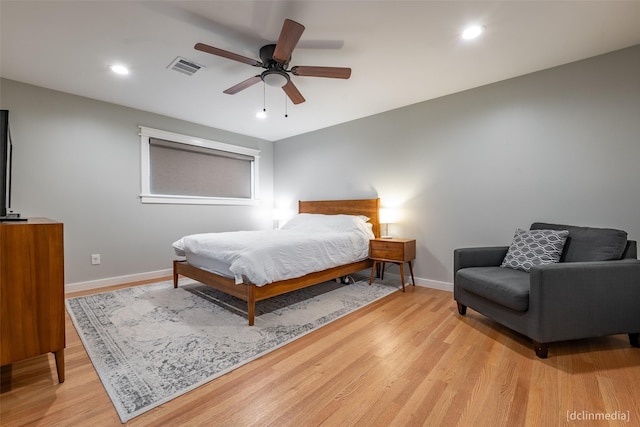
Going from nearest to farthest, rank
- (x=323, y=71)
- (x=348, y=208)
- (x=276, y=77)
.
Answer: (x=323, y=71), (x=276, y=77), (x=348, y=208)

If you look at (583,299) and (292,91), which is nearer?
(583,299)

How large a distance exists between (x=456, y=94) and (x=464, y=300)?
2.48m

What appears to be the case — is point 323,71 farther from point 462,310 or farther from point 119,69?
point 462,310

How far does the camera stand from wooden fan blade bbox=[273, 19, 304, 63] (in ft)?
5.87

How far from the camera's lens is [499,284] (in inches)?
83.0

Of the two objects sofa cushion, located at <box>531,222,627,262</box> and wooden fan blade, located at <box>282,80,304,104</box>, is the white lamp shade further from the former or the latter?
wooden fan blade, located at <box>282,80,304,104</box>

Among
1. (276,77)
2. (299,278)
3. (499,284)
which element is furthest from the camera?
(299,278)

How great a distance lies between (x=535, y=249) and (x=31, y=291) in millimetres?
3598

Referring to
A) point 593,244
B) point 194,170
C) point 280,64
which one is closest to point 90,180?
point 194,170

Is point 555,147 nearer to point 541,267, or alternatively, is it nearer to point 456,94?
point 456,94

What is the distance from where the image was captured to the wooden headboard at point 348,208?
4.08 m

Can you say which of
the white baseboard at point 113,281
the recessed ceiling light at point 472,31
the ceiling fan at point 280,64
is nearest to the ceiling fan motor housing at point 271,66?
the ceiling fan at point 280,64

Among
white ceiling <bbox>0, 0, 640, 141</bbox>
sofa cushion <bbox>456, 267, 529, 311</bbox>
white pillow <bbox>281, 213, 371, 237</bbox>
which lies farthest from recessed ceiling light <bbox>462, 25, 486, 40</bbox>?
white pillow <bbox>281, 213, 371, 237</bbox>

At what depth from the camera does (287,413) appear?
1.37m
